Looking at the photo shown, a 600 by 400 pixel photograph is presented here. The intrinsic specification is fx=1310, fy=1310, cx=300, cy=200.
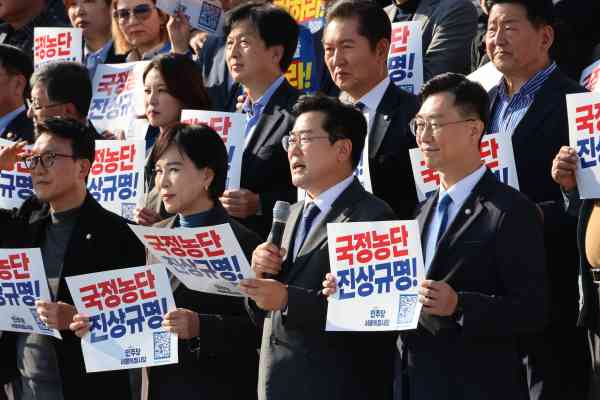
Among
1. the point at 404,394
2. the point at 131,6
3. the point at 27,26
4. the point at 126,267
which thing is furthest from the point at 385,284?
the point at 27,26

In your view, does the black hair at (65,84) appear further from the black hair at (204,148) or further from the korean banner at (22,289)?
the korean banner at (22,289)

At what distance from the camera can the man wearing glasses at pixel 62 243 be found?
6.41 m

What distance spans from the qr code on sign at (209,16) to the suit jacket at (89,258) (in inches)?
101

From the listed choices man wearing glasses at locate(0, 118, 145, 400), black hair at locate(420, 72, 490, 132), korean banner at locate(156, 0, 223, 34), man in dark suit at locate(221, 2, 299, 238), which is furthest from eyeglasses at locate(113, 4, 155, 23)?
black hair at locate(420, 72, 490, 132)

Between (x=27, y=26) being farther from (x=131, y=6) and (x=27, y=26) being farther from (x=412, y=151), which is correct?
(x=412, y=151)

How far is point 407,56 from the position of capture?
7605 millimetres

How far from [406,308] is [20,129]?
4024 mm

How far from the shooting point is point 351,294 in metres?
5.49

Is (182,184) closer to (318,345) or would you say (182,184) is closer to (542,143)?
(318,345)

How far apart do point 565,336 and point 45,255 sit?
103 inches

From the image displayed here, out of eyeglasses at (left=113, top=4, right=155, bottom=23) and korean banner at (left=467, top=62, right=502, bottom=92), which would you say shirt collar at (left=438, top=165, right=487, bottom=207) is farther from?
eyeglasses at (left=113, top=4, right=155, bottom=23)

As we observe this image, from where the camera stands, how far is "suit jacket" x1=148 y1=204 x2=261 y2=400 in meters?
6.12

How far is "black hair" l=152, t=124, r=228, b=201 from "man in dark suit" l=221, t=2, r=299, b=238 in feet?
1.25

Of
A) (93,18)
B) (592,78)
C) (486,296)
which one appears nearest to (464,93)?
(486,296)
